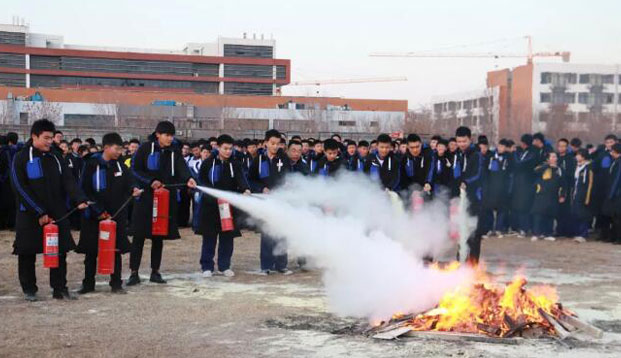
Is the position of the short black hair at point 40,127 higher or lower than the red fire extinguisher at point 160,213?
higher

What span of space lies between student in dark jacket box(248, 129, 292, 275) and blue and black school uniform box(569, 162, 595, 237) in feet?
26.7

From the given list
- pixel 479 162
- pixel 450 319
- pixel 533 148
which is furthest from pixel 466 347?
pixel 533 148

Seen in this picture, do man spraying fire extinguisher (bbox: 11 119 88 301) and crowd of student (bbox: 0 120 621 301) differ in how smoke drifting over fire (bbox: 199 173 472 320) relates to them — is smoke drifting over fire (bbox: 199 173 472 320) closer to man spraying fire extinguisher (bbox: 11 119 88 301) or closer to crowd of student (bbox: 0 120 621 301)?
crowd of student (bbox: 0 120 621 301)

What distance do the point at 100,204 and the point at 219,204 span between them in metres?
2.18

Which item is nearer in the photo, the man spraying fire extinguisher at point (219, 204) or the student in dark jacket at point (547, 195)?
the man spraying fire extinguisher at point (219, 204)

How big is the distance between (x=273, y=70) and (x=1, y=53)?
39.4 meters

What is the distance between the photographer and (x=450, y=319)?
778cm

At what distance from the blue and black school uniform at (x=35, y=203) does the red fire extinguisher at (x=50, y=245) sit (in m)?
0.12

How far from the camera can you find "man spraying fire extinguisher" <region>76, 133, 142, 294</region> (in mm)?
9680

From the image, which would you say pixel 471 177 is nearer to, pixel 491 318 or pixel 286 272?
pixel 286 272

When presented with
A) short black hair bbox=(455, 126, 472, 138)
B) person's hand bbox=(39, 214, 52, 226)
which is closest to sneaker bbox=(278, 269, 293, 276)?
short black hair bbox=(455, 126, 472, 138)

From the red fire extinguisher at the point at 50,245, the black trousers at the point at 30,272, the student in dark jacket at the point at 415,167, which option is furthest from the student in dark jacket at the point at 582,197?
the red fire extinguisher at the point at 50,245

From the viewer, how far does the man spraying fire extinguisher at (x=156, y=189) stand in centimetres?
1059

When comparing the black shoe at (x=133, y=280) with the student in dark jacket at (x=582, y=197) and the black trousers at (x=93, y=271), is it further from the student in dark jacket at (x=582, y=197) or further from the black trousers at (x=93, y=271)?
the student in dark jacket at (x=582, y=197)
